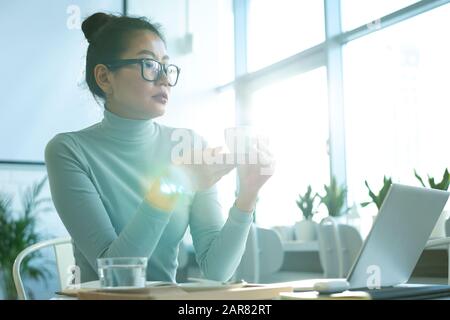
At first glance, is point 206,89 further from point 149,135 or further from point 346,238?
point 149,135

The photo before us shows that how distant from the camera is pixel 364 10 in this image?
3.74 meters

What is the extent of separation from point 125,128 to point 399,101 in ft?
7.98

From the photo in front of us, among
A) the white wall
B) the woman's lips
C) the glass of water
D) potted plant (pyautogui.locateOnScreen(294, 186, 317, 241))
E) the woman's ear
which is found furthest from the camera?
the white wall

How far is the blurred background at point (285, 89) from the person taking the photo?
130 inches

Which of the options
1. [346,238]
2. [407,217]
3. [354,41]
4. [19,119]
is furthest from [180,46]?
[407,217]

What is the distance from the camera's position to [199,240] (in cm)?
125

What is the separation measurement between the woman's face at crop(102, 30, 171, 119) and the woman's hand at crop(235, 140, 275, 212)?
308 millimetres

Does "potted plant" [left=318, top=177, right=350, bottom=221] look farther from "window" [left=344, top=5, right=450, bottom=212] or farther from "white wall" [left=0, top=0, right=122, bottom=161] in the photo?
"white wall" [left=0, top=0, right=122, bottom=161]

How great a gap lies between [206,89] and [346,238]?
2828 millimetres

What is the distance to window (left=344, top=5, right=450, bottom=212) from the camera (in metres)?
3.16

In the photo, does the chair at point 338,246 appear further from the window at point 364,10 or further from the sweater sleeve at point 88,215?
the sweater sleeve at point 88,215

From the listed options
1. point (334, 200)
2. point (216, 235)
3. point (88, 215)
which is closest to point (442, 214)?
point (334, 200)

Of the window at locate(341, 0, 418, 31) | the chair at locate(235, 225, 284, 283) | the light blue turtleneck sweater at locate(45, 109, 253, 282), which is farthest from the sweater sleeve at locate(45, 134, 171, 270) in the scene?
the window at locate(341, 0, 418, 31)

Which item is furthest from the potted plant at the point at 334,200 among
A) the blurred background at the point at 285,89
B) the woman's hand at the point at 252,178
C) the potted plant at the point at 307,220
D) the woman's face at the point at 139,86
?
the woman's hand at the point at 252,178
